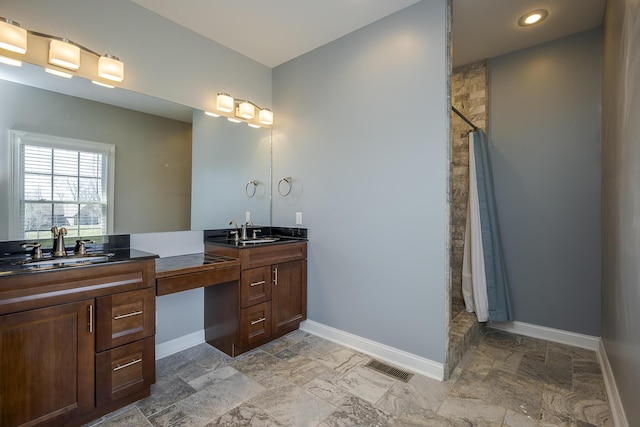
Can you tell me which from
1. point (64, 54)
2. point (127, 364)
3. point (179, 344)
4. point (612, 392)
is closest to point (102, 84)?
point (64, 54)

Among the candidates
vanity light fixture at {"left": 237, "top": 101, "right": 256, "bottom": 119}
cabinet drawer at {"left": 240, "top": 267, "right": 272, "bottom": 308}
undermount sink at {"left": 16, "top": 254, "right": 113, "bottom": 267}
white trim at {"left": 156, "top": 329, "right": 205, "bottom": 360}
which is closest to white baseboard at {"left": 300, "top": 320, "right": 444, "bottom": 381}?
cabinet drawer at {"left": 240, "top": 267, "right": 272, "bottom": 308}

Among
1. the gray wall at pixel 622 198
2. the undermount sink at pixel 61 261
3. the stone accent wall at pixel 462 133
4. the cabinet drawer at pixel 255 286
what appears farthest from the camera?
the stone accent wall at pixel 462 133

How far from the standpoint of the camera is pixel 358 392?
195 centimetres

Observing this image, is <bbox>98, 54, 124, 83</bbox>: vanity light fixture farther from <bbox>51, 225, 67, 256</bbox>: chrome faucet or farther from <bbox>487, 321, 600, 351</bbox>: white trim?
<bbox>487, 321, 600, 351</bbox>: white trim

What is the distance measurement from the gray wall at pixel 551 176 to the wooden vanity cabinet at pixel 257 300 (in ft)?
6.95

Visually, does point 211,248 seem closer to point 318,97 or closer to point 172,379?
point 172,379

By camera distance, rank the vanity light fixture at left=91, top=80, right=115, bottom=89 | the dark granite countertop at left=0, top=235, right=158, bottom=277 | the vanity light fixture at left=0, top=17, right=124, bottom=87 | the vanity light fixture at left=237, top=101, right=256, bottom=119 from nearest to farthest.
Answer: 1. the dark granite countertop at left=0, top=235, right=158, bottom=277
2. the vanity light fixture at left=0, top=17, right=124, bottom=87
3. the vanity light fixture at left=91, top=80, right=115, bottom=89
4. the vanity light fixture at left=237, top=101, right=256, bottom=119

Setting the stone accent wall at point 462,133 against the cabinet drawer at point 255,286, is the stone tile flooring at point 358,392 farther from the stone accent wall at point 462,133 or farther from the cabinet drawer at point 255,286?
the stone accent wall at point 462,133

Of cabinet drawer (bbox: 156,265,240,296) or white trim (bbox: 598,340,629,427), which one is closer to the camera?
white trim (bbox: 598,340,629,427)

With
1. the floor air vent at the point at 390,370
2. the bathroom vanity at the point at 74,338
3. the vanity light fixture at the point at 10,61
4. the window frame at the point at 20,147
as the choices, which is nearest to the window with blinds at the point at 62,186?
the window frame at the point at 20,147

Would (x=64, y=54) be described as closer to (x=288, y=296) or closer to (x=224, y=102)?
(x=224, y=102)

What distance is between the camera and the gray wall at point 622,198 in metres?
1.34

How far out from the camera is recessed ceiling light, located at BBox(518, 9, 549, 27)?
227 cm

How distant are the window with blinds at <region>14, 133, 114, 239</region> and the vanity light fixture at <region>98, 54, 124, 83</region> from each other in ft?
1.56
